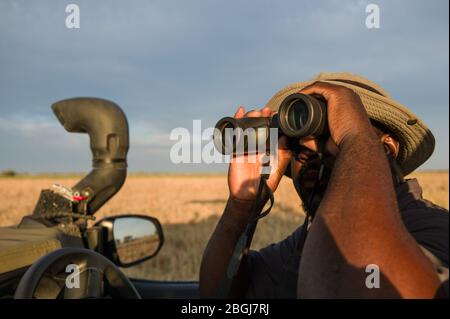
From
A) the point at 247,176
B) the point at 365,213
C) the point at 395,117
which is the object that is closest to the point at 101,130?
the point at 247,176

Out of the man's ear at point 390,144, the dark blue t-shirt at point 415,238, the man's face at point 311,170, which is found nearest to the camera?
the dark blue t-shirt at point 415,238

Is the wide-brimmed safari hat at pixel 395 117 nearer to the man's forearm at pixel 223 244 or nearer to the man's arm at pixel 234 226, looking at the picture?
the man's arm at pixel 234 226

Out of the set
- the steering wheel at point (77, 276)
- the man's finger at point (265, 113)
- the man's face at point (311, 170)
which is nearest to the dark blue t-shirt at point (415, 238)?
the man's face at point (311, 170)

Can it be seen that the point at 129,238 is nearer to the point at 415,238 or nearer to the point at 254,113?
the point at 254,113

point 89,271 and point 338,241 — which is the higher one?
point 338,241

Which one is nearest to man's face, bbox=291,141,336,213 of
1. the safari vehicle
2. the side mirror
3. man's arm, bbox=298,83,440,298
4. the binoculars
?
the binoculars

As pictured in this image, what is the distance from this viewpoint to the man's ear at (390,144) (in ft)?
6.36

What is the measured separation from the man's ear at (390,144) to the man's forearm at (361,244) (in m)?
0.70

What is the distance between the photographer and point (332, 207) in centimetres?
123

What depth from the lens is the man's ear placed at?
1.94 m
